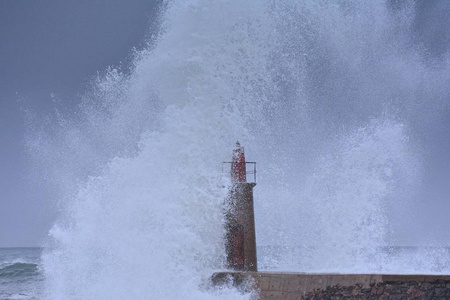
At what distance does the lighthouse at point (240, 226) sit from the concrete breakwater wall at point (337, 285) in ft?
4.15

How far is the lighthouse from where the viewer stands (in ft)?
28.8

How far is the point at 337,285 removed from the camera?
6695 millimetres

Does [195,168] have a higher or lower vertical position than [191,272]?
higher

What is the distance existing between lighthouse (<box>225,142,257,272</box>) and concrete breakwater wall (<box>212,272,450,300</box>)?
49.8 inches

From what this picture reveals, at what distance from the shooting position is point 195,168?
28.6 ft

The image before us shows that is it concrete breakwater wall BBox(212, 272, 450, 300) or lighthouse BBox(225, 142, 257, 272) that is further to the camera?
lighthouse BBox(225, 142, 257, 272)

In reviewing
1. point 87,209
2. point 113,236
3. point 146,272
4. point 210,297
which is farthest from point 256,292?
point 87,209

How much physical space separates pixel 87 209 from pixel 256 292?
3.13 meters

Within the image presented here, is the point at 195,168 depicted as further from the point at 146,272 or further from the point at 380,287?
the point at 380,287

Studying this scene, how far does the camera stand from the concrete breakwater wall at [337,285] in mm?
6320

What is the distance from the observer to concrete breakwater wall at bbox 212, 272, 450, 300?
20.7 feet

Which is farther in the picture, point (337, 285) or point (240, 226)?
point (240, 226)

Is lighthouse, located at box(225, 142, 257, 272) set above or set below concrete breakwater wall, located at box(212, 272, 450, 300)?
above

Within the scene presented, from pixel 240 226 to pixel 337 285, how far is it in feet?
8.10
